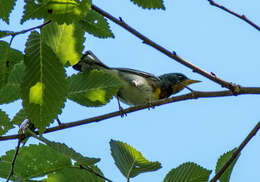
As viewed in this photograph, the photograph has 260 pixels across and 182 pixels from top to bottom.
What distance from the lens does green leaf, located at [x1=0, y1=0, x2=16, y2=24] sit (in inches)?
77.7

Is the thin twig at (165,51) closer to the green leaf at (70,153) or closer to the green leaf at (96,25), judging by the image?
the green leaf at (96,25)

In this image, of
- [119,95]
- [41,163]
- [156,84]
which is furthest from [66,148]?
[156,84]

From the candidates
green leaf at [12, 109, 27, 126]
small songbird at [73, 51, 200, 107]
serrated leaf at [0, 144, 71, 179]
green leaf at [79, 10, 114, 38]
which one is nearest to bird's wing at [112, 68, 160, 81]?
small songbird at [73, 51, 200, 107]

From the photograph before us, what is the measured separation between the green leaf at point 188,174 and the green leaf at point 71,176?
44 cm

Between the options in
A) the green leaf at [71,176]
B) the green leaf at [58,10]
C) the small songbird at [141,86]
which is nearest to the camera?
the green leaf at [58,10]

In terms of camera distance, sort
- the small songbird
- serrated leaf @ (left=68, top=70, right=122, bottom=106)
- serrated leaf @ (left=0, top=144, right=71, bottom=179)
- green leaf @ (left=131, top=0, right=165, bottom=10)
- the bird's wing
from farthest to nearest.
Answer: the bird's wing, the small songbird, serrated leaf @ (left=68, top=70, right=122, bottom=106), serrated leaf @ (left=0, top=144, right=71, bottom=179), green leaf @ (left=131, top=0, right=165, bottom=10)

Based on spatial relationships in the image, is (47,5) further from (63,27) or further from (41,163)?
(41,163)

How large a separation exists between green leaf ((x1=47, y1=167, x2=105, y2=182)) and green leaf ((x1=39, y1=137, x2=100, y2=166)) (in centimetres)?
5

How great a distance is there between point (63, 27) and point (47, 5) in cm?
40

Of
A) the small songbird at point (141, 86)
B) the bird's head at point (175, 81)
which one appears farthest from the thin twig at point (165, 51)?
the bird's head at point (175, 81)

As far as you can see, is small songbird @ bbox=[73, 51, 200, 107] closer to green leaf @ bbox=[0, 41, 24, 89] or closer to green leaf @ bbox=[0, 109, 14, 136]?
green leaf @ bbox=[0, 109, 14, 136]

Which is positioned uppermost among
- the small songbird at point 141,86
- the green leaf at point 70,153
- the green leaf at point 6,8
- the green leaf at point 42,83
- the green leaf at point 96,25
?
the small songbird at point 141,86

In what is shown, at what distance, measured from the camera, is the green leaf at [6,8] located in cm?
197

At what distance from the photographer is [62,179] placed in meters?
2.02
